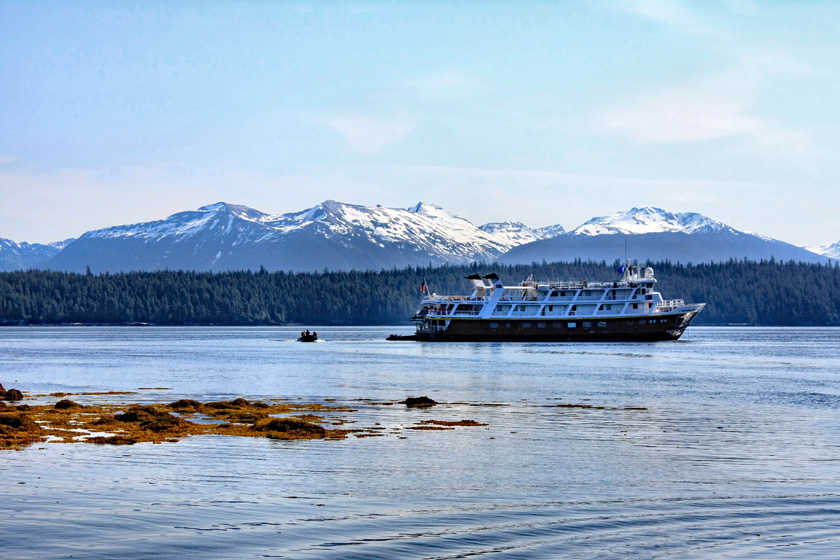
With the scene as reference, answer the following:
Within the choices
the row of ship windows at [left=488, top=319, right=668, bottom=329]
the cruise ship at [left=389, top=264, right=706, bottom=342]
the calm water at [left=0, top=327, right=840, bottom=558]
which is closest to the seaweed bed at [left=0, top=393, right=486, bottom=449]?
the calm water at [left=0, top=327, right=840, bottom=558]

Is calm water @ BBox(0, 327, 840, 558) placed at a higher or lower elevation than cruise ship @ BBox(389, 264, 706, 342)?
Result: lower

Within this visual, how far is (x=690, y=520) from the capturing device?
70.7 feet

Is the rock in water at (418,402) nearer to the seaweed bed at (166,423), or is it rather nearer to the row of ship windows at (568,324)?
the seaweed bed at (166,423)

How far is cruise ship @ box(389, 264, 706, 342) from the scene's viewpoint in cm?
12925

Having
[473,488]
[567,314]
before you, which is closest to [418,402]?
[473,488]

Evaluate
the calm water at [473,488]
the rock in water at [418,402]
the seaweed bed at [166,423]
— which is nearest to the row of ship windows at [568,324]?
the calm water at [473,488]

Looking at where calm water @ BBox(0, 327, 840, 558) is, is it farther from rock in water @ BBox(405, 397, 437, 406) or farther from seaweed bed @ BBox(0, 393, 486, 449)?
seaweed bed @ BBox(0, 393, 486, 449)

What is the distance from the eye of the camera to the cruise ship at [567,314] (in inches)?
5089

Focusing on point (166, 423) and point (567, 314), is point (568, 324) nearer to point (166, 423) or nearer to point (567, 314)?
point (567, 314)

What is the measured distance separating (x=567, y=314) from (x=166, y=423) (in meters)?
99.2

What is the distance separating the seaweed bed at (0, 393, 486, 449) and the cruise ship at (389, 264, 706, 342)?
83.1 metres

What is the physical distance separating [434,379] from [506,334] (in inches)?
2577

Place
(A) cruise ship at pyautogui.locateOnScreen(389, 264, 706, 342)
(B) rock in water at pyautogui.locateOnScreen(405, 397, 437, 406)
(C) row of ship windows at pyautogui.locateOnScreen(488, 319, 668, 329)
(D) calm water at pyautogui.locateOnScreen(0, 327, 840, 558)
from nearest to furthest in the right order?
(D) calm water at pyautogui.locateOnScreen(0, 327, 840, 558) → (B) rock in water at pyautogui.locateOnScreen(405, 397, 437, 406) → (C) row of ship windows at pyautogui.locateOnScreen(488, 319, 668, 329) → (A) cruise ship at pyautogui.locateOnScreen(389, 264, 706, 342)

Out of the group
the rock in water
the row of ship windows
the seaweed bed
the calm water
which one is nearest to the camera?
the calm water
